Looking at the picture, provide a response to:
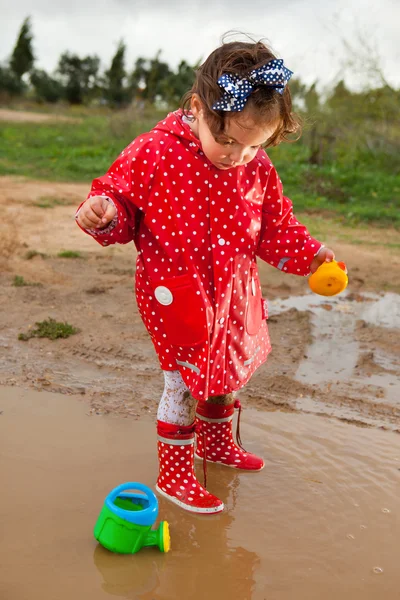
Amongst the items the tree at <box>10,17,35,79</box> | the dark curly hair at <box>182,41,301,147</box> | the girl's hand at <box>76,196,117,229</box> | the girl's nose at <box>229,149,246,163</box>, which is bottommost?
the girl's hand at <box>76,196,117,229</box>

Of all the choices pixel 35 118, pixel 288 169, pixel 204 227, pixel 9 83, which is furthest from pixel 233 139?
pixel 9 83

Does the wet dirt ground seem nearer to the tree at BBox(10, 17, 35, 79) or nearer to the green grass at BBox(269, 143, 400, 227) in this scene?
the green grass at BBox(269, 143, 400, 227)

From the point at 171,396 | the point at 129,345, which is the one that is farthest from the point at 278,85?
the point at 129,345

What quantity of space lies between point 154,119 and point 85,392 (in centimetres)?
1052

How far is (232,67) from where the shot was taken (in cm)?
194

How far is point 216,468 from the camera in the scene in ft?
8.44

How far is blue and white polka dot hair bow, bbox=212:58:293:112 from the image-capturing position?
187 centimetres

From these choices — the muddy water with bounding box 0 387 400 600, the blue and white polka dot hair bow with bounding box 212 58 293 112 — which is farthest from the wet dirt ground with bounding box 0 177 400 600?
the blue and white polka dot hair bow with bounding box 212 58 293 112

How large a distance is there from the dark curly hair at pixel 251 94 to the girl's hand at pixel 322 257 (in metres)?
0.45

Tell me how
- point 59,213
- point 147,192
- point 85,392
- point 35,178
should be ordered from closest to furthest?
point 147,192 → point 85,392 → point 59,213 → point 35,178

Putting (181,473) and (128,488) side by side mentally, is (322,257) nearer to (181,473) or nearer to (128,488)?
(181,473)

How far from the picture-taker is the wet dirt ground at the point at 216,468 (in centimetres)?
194

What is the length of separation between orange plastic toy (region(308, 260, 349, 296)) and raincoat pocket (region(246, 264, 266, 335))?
0.63 ft

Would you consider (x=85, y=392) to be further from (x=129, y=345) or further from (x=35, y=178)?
(x=35, y=178)
